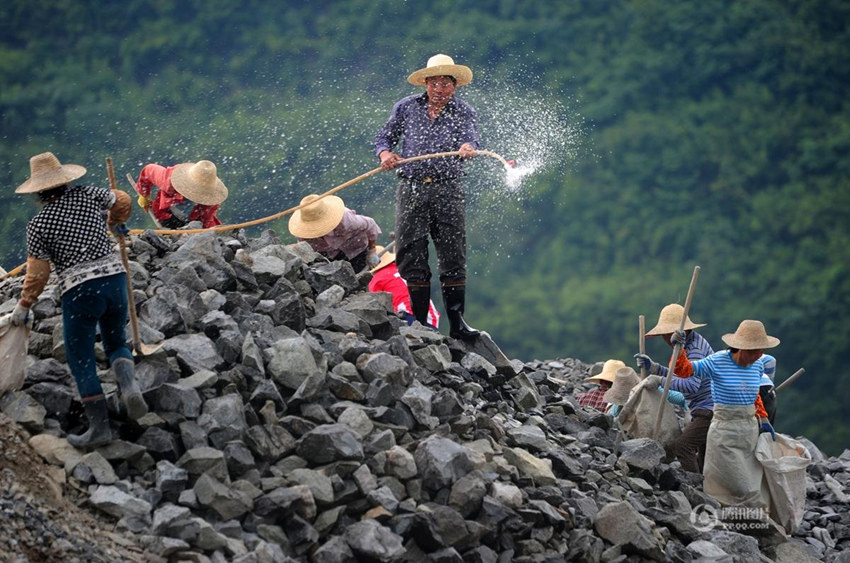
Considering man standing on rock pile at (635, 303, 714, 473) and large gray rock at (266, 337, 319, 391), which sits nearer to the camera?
large gray rock at (266, 337, 319, 391)

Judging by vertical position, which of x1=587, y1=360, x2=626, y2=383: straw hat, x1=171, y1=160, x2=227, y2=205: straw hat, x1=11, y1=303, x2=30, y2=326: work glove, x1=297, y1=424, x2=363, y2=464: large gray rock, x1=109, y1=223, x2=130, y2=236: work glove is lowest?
x1=587, y1=360, x2=626, y2=383: straw hat

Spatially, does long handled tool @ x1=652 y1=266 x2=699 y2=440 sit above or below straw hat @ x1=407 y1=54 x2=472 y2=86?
below

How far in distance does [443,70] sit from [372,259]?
220cm

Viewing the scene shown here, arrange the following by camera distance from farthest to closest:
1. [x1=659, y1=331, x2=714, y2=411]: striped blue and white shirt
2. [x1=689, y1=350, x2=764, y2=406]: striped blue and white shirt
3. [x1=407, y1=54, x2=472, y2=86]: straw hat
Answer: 1. [x1=659, y1=331, x2=714, y2=411]: striped blue and white shirt
2. [x1=407, y1=54, x2=472, y2=86]: straw hat
3. [x1=689, y1=350, x2=764, y2=406]: striped blue and white shirt

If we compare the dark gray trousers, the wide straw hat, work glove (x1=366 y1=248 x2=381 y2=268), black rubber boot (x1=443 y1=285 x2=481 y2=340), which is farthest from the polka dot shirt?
the wide straw hat

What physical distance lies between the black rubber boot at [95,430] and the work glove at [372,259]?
158 inches

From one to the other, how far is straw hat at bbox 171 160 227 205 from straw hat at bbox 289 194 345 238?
844mm

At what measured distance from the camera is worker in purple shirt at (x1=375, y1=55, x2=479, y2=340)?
7465 mm

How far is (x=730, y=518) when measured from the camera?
280 inches

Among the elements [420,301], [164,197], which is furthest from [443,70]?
[164,197]

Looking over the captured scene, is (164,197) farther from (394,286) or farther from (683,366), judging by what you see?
(683,366)

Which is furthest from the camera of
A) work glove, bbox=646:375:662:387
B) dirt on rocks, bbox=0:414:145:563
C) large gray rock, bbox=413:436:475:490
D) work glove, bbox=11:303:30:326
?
work glove, bbox=646:375:662:387

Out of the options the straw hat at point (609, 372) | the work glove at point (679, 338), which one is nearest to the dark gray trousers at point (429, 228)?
the work glove at point (679, 338)

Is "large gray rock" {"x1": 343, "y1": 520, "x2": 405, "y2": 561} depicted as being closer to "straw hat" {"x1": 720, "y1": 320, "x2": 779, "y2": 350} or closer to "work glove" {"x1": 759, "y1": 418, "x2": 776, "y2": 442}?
"straw hat" {"x1": 720, "y1": 320, "x2": 779, "y2": 350}
